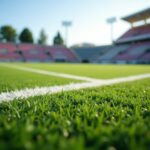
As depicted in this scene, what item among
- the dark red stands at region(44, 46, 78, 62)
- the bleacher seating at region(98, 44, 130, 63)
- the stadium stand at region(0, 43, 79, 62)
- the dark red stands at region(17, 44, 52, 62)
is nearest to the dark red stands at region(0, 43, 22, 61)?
the stadium stand at region(0, 43, 79, 62)

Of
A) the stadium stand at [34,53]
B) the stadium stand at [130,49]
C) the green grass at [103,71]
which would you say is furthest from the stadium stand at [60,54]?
the green grass at [103,71]

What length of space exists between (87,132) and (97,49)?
52643 millimetres

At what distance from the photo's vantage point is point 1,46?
4828 centimetres

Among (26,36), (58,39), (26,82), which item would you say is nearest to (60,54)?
(26,36)

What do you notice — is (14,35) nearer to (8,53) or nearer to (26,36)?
(26,36)

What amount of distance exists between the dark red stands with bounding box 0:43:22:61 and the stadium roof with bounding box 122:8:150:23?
28.1 m

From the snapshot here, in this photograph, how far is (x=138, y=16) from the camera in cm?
4422

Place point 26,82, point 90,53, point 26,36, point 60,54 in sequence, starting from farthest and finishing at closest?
point 26,36
point 90,53
point 60,54
point 26,82

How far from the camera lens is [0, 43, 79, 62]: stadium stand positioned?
153 ft

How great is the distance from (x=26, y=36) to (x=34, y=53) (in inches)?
994

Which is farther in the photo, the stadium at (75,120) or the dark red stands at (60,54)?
the dark red stands at (60,54)

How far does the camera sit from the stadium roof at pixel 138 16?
41478mm

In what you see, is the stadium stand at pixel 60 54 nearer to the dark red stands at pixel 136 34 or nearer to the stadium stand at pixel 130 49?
the stadium stand at pixel 130 49

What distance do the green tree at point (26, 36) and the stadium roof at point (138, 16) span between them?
38.4 m
